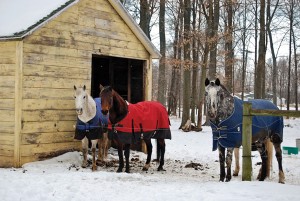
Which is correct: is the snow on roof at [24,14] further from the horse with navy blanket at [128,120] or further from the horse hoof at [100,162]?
the horse hoof at [100,162]

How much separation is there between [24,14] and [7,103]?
2366mm

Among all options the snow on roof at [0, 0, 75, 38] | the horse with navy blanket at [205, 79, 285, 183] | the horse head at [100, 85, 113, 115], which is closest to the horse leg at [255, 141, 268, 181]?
the horse with navy blanket at [205, 79, 285, 183]

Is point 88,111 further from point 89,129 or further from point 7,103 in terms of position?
point 7,103

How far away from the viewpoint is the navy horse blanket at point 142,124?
812 cm

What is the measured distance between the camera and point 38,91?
8.52 m

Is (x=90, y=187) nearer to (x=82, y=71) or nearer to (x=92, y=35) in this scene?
(x=82, y=71)

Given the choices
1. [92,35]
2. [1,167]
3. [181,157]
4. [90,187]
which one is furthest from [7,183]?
[181,157]

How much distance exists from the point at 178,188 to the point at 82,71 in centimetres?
500

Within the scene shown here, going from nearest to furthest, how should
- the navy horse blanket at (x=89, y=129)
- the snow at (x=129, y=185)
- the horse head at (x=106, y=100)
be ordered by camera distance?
1. the snow at (x=129, y=185)
2. the horse head at (x=106, y=100)
3. the navy horse blanket at (x=89, y=129)

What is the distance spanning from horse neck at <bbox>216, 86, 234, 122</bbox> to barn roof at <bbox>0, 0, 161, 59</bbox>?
461cm

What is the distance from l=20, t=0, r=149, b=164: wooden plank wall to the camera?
8.35 m

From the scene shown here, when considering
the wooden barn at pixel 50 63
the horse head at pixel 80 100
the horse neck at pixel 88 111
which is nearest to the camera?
the horse head at pixel 80 100

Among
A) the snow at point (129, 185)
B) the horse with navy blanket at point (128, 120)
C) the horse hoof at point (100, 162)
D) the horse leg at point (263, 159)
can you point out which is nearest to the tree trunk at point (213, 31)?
the horse with navy blanket at point (128, 120)

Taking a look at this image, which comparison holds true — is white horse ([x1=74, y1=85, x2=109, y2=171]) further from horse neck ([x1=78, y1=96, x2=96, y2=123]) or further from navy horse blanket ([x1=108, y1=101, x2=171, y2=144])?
navy horse blanket ([x1=108, y1=101, x2=171, y2=144])
